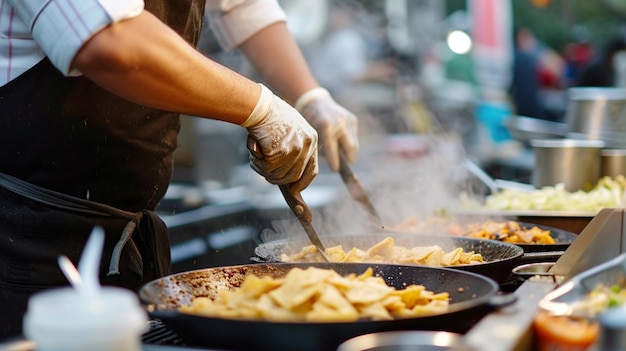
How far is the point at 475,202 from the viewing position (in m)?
3.43

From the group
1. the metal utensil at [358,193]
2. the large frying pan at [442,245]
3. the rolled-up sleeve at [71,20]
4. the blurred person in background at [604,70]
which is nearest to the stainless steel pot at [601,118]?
the metal utensil at [358,193]

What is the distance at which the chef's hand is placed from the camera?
Answer: 116 inches

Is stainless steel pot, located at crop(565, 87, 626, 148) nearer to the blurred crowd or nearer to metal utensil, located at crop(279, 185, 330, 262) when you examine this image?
metal utensil, located at crop(279, 185, 330, 262)

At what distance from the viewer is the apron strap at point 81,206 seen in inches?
85.0

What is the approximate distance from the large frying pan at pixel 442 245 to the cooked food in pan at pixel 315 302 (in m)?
0.34

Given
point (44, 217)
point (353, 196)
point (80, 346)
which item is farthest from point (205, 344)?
point (353, 196)

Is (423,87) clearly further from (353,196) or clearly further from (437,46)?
(353,196)

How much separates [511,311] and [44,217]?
4.31 ft

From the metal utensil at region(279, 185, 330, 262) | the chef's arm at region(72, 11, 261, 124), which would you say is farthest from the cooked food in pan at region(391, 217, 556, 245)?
the chef's arm at region(72, 11, 261, 124)

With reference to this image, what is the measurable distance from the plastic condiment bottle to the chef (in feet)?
2.46

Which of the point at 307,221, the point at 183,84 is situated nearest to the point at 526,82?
the point at 307,221

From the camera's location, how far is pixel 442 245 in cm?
240

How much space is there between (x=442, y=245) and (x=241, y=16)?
1.20 m

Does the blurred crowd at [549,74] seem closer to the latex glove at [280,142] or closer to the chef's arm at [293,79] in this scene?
the chef's arm at [293,79]
